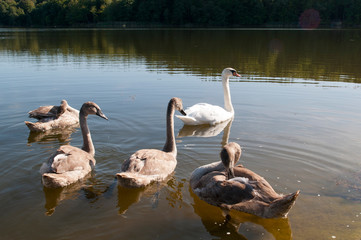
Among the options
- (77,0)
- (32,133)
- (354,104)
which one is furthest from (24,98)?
(77,0)

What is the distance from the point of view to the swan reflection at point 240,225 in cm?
567

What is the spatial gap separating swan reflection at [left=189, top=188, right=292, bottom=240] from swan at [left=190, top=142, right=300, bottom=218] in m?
0.17

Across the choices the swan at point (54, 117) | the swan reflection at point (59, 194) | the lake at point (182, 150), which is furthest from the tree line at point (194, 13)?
the swan reflection at point (59, 194)

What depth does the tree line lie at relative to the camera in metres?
98.9

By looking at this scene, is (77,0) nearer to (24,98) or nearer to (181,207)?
(24,98)

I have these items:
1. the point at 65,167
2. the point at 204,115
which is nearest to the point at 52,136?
the point at 65,167

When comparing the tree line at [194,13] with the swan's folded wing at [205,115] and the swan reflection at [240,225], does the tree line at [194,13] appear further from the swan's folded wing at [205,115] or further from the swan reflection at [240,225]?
the swan reflection at [240,225]

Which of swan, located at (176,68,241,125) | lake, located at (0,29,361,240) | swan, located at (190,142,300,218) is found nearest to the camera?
swan, located at (190,142,300,218)

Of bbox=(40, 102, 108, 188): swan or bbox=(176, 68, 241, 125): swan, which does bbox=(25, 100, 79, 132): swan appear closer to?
bbox=(176, 68, 241, 125): swan

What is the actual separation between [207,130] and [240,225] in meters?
5.72

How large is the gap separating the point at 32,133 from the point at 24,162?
2.68 meters

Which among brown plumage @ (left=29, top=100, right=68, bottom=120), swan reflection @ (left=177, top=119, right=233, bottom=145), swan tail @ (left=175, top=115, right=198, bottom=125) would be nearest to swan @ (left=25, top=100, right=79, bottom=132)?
brown plumage @ (left=29, top=100, right=68, bottom=120)

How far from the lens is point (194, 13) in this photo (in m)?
112

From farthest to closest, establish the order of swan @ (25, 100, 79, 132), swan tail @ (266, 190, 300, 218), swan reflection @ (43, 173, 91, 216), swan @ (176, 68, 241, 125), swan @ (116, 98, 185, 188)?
swan @ (176, 68, 241, 125)
swan @ (25, 100, 79, 132)
swan @ (116, 98, 185, 188)
swan reflection @ (43, 173, 91, 216)
swan tail @ (266, 190, 300, 218)
